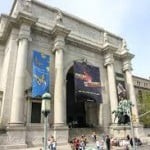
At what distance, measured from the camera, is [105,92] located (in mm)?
28969

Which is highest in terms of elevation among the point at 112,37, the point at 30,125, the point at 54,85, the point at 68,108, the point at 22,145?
the point at 112,37

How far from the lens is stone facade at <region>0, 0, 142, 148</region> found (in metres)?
19.8

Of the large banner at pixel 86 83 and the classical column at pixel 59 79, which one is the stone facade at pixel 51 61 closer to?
the classical column at pixel 59 79

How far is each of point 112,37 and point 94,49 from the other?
266 inches

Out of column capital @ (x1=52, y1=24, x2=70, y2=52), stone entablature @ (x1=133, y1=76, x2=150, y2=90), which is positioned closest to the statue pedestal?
column capital @ (x1=52, y1=24, x2=70, y2=52)

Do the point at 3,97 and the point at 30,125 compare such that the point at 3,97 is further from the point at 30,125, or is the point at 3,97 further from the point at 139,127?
the point at 139,127

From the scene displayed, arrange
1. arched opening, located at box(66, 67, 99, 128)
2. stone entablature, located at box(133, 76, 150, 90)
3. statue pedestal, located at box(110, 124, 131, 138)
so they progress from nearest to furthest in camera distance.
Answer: statue pedestal, located at box(110, 124, 131, 138) < arched opening, located at box(66, 67, 99, 128) < stone entablature, located at box(133, 76, 150, 90)

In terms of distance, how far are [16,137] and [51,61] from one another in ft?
33.3

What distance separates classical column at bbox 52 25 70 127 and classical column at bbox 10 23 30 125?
362 cm

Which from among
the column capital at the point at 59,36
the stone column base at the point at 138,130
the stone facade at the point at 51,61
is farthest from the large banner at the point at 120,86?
the column capital at the point at 59,36

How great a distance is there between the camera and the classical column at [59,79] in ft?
70.3

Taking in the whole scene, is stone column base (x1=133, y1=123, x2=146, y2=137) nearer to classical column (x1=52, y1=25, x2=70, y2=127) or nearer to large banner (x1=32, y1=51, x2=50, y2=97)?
classical column (x1=52, y1=25, x2=70, y2=127)

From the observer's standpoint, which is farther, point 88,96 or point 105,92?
point 105,92

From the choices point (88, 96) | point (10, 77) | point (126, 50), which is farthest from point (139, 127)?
point (10, 77)
